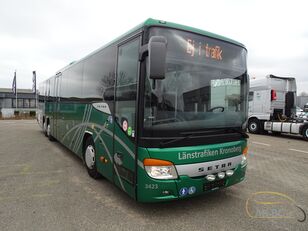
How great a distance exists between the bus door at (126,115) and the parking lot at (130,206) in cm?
45

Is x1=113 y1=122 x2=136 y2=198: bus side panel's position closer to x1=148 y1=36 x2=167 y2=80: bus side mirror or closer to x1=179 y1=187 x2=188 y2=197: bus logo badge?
x1=179 y1=187 x2=188 y2=197: bus logo badge

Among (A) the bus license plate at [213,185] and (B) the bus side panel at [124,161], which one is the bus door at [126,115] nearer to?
(B) the bus side panel at [124,161]

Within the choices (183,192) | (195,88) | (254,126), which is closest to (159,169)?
(183,192)

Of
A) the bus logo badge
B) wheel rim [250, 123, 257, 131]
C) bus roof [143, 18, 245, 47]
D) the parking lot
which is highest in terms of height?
bus roof [143, 18, 245, 47]

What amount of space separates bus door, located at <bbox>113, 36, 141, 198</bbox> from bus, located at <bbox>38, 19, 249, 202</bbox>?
1 cm

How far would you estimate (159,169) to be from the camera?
3.10 metres

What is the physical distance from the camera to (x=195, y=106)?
3398 millimetres

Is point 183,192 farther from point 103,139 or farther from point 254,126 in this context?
point 254,126

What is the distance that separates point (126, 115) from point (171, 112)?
2.37ft

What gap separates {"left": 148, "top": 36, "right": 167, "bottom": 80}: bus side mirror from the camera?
2773 mm

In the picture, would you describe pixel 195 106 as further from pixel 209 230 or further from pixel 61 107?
pixel 61 107

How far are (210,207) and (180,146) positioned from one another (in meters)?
1.33

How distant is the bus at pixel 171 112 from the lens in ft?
10.1

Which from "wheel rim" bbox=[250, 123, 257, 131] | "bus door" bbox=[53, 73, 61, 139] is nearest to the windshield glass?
"bus door" bbox=[53, 73, 61, 139]
